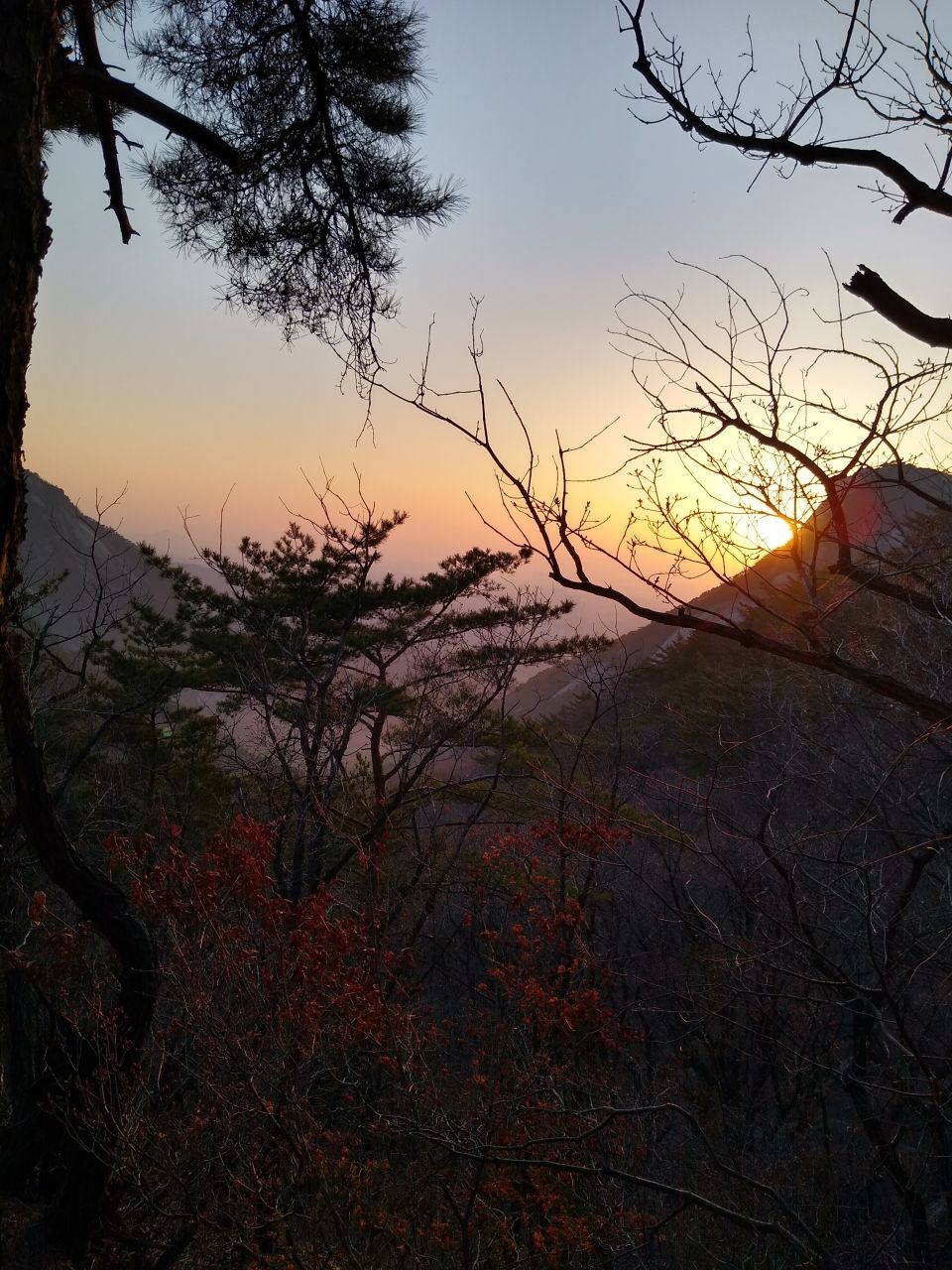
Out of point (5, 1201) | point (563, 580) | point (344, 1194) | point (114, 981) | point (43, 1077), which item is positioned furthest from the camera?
point (114, 981)

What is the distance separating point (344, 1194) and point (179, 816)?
876 cm

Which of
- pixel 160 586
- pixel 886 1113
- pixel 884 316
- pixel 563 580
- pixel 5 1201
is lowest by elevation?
pixel 886 1113

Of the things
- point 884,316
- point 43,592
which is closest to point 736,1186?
point 884,316

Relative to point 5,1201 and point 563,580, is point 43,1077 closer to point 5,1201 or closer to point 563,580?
point 5,1201

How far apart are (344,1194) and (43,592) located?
8226 millimetres

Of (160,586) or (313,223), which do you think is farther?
(160,586)

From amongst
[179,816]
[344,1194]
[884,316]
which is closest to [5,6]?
[884,316]

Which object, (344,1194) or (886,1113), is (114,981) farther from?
(886,1113)

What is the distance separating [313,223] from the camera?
12.1 feet

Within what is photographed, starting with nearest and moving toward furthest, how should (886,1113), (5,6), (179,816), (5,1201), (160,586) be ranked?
(5,6), (5,1201), (886,1113), (179,816), (160,586)

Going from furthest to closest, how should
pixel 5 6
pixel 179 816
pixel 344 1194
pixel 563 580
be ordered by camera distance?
pixel 179 816, pixel 344 1194, pixel 563 580, pixel 5 6

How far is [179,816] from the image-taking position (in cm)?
1259

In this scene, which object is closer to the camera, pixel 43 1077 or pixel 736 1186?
pixel 43 1077

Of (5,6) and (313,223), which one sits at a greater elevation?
(313,223)
